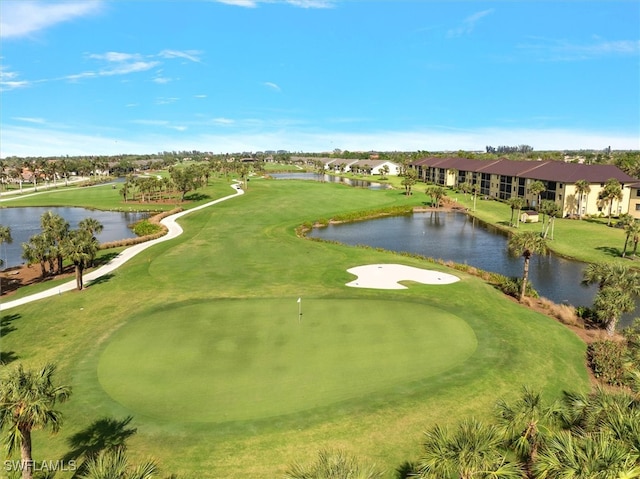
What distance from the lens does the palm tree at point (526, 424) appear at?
51.1 ft

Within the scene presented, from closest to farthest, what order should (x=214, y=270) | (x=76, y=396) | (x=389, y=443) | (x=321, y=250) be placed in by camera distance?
1. (x=389, y=443)
2. (x=76, y=396)
3. (x=214, y=270)
4. (x=321, y=250)

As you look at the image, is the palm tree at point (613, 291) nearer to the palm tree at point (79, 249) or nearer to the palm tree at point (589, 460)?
the palm tree at point (589, 460)

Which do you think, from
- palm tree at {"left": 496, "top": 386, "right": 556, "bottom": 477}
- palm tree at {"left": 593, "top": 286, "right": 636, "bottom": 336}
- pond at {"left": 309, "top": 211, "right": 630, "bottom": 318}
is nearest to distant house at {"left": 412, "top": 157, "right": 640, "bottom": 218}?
pond at {"left": 309, "top": 211, "right": 630, "bottom": 318}

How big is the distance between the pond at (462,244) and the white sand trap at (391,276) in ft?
35.0

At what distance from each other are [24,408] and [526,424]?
1809cm

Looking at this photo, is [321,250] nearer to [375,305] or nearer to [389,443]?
[375,305]

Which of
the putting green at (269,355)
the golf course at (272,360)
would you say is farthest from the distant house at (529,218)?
the putting green at (269,355)

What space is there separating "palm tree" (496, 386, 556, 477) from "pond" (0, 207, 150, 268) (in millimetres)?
60937

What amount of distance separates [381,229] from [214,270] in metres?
40.7

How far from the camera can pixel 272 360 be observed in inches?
922

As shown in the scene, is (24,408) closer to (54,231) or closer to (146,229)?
(54,231)

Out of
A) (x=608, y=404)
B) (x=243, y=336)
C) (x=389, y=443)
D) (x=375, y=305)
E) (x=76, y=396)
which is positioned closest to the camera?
(x=608, y=404)

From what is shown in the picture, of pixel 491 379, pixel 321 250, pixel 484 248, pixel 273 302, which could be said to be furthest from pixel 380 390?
pixel 484 248

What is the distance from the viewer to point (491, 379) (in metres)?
22.6
